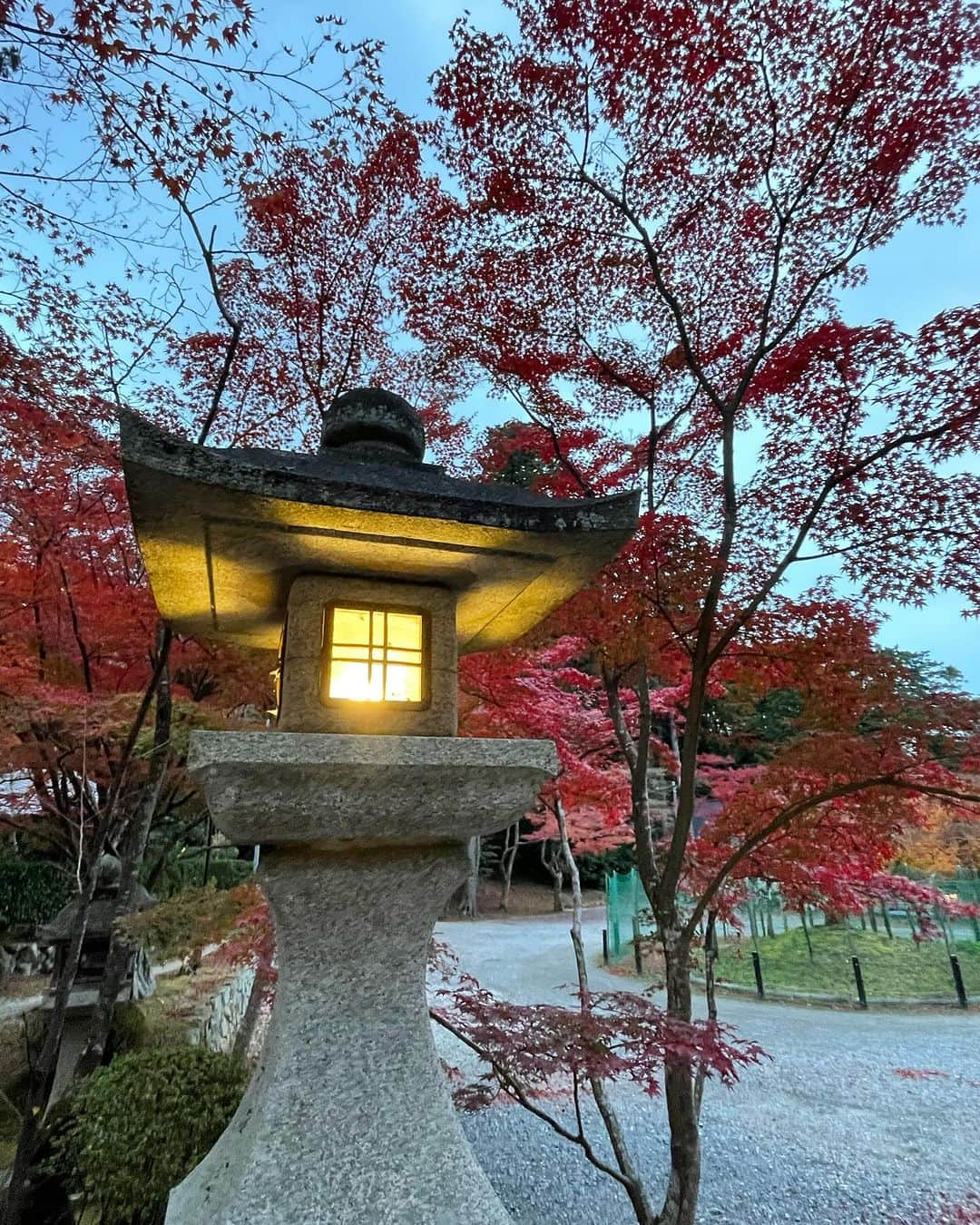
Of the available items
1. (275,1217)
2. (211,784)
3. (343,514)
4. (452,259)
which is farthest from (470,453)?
(275,1217)

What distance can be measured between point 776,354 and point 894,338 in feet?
2.34

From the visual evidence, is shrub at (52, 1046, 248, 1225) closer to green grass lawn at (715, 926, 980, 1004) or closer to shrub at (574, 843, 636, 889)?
green grass lawn at (715, 926, 980, 1004)

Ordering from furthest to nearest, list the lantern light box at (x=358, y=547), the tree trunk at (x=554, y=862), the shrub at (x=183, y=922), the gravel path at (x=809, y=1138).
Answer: the tree trunk at (x=554, y=862) → the gravel path at (x=809, y=1138) → the shrub at (x=183, y=922) → the lantern light box at (x=358, y=547)

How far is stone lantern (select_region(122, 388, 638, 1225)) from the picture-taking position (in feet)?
7.41

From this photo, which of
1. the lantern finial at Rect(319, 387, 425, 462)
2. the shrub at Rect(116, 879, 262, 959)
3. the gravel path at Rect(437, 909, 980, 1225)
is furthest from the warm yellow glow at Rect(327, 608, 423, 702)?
the gravel path at Rect(437, 909, 980, 1225)

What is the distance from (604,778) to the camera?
7273 mm

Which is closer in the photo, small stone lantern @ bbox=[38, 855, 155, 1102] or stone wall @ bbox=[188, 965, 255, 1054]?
small stone lantern @ bbox=[38, 855, 155, 1102]

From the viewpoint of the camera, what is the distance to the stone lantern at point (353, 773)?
2260 millimetres

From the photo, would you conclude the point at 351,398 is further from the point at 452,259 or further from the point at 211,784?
the point at 452,259

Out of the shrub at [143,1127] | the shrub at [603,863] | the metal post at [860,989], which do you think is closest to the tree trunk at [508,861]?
the shrub at [603,863]

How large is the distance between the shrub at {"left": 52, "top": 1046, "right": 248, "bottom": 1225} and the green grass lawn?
944 cm

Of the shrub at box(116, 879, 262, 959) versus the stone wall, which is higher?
the shrub at box(116, 879, 262, 959)

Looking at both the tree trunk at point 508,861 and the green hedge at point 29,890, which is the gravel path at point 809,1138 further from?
the tree trunk at point 508,861

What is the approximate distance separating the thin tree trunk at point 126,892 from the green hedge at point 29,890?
834cm
